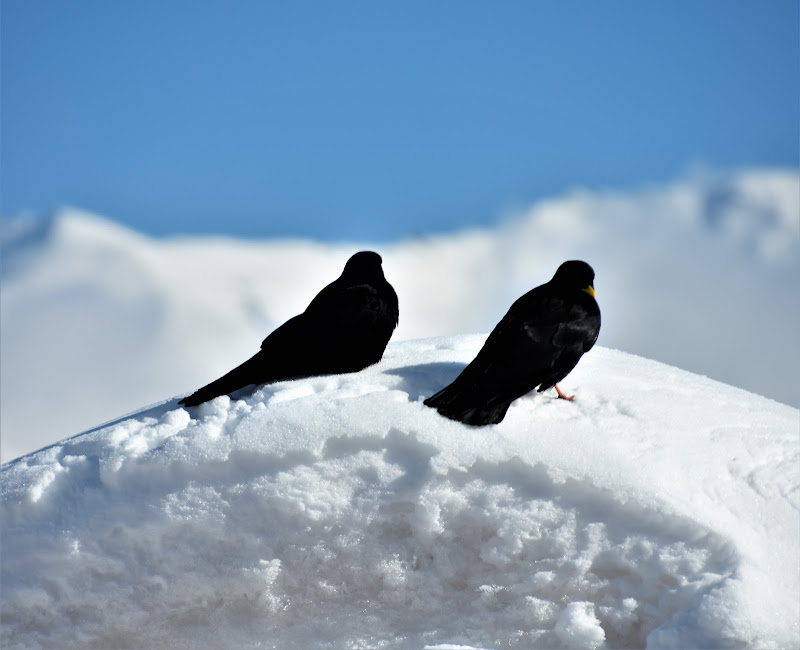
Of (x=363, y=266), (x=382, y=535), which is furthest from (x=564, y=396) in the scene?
(x=363, y=266)

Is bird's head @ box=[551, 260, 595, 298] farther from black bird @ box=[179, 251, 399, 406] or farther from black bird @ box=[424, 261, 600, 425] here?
black bird @ box=[179, 251, 399, 406]

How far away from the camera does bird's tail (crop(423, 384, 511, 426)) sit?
5.76 m

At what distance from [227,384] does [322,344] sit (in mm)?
668

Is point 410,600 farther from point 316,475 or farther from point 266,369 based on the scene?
point 266,369

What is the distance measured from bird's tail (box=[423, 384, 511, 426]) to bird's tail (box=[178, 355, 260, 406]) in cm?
132

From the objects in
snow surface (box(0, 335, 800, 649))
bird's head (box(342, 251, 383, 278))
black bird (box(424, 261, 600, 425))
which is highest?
bird's head (box(342, 251, 383, 278))

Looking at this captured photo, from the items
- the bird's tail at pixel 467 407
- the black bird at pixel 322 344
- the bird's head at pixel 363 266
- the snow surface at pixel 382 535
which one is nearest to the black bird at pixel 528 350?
the bird's tail at pixel 467 407

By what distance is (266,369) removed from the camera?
6.56 meters

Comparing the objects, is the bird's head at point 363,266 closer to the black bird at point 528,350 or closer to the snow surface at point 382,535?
the black bird at point 528,350

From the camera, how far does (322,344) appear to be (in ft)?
21.5

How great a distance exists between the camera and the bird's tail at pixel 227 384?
6488mm

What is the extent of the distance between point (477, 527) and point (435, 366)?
52.9 inches

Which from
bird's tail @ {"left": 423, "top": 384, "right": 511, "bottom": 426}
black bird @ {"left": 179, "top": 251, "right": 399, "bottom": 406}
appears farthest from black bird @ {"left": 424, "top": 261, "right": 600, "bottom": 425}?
black bird @ {"left": 179, "top": 251, "right": 399, "bottom": 406}

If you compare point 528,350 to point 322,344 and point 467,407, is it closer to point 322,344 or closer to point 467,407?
point 467,407
